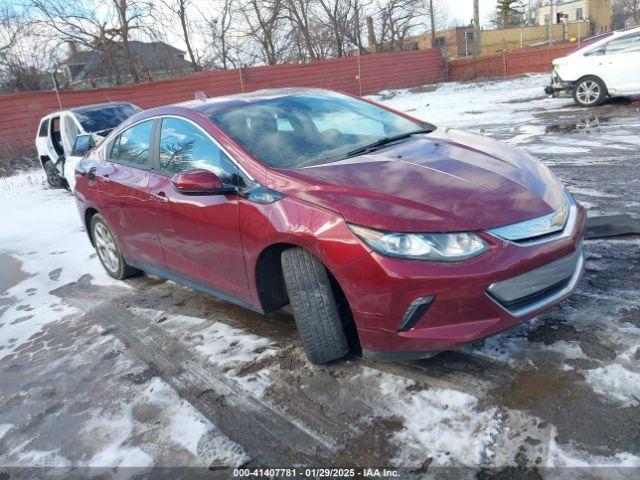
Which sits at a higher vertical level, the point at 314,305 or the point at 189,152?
the point at 189,152

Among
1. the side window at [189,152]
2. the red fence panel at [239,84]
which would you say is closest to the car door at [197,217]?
the side window at [189,152]

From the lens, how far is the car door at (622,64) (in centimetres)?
1059

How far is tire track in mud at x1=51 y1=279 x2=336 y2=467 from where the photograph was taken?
7.61ft

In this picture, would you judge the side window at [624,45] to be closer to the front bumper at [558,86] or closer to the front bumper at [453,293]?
the front bumper at [558,86]

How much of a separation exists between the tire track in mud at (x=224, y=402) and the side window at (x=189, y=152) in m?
1.18

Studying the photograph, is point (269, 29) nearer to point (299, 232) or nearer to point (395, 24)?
point (395, 24)

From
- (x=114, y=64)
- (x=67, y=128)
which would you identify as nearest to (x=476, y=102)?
(x=67, y=128)

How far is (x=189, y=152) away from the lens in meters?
3.44

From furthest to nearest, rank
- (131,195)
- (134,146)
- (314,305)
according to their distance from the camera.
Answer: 1. (134,146)
2. (131,195)
3. (314,305)

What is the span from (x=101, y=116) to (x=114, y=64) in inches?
750

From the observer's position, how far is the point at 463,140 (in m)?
3.47

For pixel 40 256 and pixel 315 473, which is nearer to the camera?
pixel 315 473

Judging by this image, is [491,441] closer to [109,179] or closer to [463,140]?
[463,140]

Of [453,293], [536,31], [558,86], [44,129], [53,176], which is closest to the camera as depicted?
[453,293]
